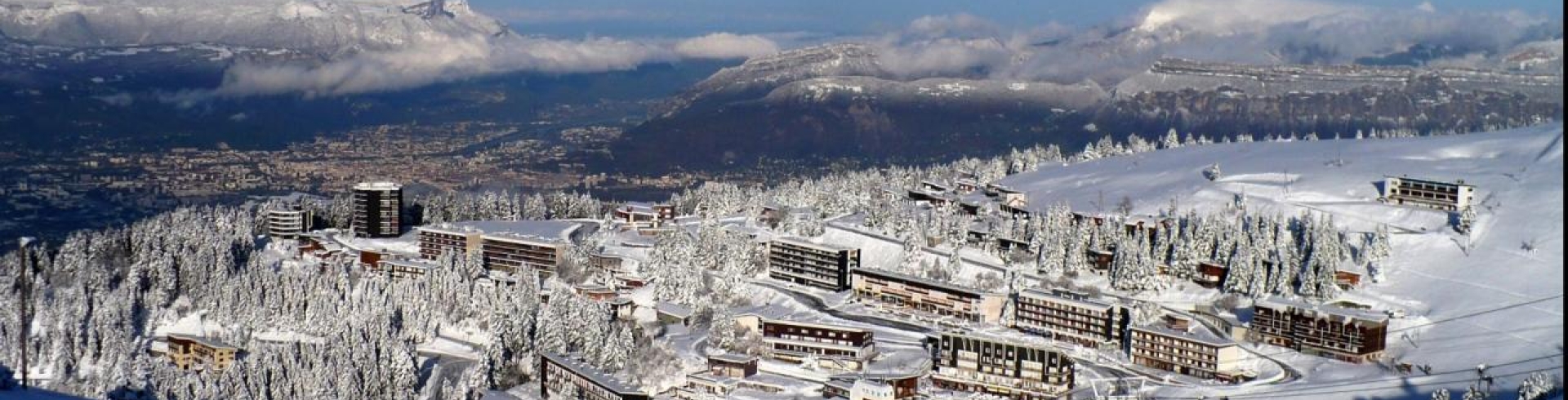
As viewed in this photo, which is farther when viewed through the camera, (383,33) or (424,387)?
(383,33)

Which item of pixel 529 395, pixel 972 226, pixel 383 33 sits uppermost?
pixel 383 33

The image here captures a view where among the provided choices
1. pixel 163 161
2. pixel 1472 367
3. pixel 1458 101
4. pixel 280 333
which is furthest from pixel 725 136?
pixel 1472 367

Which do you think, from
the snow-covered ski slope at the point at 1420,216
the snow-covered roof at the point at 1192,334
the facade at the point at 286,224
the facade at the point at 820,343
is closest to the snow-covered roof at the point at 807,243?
the facade at the point at 820,343

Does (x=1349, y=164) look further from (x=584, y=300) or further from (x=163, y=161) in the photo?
(x=163, y=161)

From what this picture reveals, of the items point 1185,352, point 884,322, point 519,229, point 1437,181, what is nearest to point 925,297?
point 884,322

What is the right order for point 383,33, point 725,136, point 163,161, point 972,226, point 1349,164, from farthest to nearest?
1. point 383,33
2. point 725,136
3. point 163,161
4. point 1349,164
5. point 972,226

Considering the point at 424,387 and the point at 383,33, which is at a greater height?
the point at 383,33

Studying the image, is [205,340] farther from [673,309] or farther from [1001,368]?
[1001,368]
